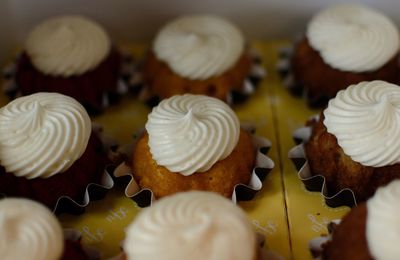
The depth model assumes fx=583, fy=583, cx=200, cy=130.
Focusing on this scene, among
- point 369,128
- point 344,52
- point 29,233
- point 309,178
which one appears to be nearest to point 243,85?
point 344,52

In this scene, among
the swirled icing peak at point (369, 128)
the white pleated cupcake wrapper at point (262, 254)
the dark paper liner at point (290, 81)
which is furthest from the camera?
the dark paper liner at point (290, 81)

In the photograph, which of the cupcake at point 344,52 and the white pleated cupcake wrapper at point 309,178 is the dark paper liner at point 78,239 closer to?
the white pleated cupcake wrapper at point 309,178

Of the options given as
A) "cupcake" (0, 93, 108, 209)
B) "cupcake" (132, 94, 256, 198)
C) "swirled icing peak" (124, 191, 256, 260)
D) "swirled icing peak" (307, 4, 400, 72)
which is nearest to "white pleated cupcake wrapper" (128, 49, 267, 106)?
"swirled icing peak" (307, 4, 400, 72)

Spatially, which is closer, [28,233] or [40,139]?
[28,233]

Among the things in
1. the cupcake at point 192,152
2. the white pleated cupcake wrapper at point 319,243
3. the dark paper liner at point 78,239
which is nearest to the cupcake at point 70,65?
the cupcake at point 192,152

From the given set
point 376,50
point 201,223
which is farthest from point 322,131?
point 201,223

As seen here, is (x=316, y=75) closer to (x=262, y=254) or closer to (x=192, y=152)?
(x=192, y=152)
